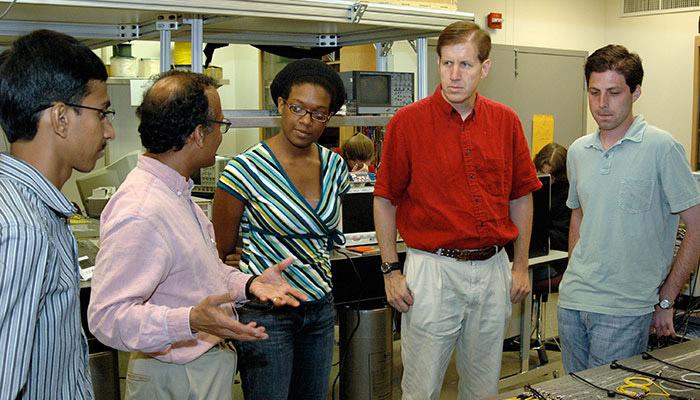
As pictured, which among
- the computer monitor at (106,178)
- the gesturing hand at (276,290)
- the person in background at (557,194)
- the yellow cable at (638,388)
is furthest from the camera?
the person in background at (557,194)

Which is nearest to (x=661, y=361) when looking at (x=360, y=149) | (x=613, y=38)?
(x=360, y=149)

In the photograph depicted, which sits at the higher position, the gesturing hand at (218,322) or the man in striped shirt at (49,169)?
the man in striped shirt at (49,169)

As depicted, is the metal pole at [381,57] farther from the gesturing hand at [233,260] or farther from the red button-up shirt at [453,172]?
the gesturing hand at [233,260]

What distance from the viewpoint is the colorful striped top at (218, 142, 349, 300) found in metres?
2.12

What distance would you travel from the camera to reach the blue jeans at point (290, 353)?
2.08 m

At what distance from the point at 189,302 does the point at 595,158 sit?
53.4 inches

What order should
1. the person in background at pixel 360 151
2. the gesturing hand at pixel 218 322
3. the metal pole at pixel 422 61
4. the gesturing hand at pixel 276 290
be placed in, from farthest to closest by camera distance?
1. the person in background at pixel 360 151
2. the metal pole at pixel 422 61
3. the gesturing hand at pixel 276 290
4. the gesturing hand at pixel 218 322

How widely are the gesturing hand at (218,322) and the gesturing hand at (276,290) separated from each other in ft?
0.53

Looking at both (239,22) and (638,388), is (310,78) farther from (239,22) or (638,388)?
(638,388)

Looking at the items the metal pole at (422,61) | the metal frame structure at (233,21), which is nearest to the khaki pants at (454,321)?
the metal frame structure at (233,21)

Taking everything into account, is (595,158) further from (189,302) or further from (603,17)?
(603,17)

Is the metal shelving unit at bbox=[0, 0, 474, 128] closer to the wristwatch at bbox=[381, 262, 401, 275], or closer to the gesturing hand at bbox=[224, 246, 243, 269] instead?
the gesturing hand at bbox=[224, 246, 243, 269]

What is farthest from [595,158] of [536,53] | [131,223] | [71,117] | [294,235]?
[536,53]

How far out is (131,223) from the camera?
151cm
